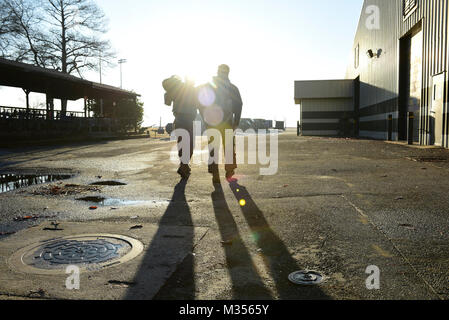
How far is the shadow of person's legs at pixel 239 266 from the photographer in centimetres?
198

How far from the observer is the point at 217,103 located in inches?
255

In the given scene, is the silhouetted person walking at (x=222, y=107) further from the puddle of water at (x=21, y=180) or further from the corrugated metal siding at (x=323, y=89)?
the corrugated metal siding at (x=323, y=89)

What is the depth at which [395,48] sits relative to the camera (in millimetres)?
19812

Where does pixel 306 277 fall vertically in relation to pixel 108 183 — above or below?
below

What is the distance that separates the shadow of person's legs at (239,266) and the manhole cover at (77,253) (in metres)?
0.67

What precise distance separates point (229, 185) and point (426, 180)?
10.0 feet

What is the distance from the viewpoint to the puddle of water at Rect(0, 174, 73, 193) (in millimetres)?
5820

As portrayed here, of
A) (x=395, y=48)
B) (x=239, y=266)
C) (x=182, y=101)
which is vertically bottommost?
(x=239, y=266)

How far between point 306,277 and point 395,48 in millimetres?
20738

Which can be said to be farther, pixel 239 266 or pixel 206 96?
pixel 206 96

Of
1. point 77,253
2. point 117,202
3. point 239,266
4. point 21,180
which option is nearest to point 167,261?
point 239,266
